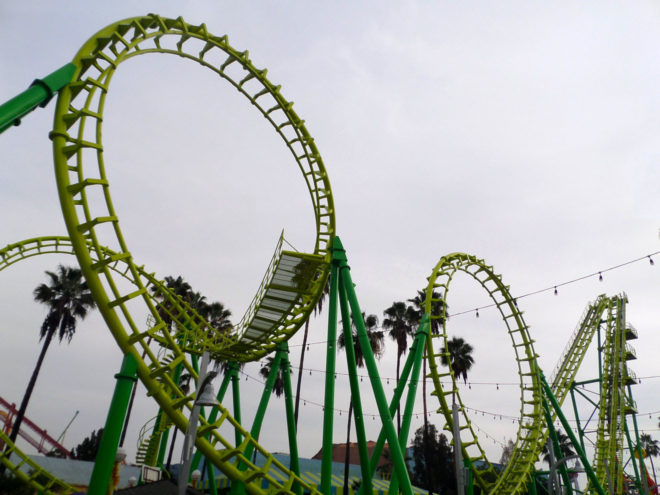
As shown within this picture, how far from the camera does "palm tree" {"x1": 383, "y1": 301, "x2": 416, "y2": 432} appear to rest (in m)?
29.8

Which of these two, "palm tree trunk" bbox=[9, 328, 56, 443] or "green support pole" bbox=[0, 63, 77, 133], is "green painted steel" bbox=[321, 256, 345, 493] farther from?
"palm tree trunk" bbox=[9, 328, 56, 443]

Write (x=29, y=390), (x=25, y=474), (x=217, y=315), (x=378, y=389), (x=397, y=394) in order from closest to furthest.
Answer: (x=378, y=389) → (x=397, y=394) → (x=25, y=474) → (x=29, y=390) → (x=217, y=315)

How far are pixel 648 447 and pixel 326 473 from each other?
62816mm

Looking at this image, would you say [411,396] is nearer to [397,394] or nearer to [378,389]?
[397,394]

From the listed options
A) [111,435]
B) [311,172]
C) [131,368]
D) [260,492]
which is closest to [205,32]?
[311,172]

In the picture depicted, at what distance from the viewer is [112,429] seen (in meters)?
6.31

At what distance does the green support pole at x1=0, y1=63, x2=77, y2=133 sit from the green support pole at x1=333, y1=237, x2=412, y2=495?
669 centimetres

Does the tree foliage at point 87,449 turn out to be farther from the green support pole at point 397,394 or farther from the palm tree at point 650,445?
the palm tree at point 650,445

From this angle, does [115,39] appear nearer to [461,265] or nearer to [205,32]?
[205,32]

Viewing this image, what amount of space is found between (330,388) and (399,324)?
20877 mm

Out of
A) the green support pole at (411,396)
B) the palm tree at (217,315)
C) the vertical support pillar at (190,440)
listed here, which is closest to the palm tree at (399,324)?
the palm tree at (217,315)

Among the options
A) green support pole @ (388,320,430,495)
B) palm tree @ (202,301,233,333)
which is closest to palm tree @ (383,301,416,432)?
palm tree @ (202,301,233,333)

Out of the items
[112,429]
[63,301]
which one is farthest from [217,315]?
[112,429]

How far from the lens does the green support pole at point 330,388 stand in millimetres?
9898
